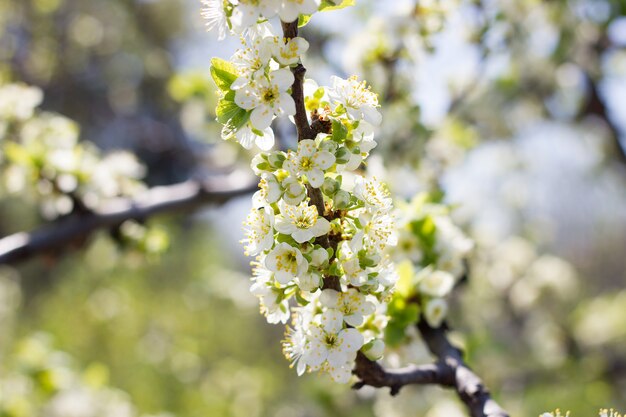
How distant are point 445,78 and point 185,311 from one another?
4.08 m

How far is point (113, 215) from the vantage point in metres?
2.12

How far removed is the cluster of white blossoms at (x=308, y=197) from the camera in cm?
90

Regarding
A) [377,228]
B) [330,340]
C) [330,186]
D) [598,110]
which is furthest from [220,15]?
[598,110]

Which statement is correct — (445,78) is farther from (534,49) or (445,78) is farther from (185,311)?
(185,311)

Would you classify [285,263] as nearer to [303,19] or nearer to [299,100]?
[299,100]

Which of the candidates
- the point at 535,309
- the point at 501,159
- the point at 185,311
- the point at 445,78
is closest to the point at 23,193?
the point at 445,78

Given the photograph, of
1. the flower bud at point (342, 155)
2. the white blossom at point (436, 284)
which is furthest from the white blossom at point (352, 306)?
the white blossom at point (436, 284)

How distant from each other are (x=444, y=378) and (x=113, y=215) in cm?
137

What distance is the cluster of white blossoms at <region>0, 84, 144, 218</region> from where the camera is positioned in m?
2.05

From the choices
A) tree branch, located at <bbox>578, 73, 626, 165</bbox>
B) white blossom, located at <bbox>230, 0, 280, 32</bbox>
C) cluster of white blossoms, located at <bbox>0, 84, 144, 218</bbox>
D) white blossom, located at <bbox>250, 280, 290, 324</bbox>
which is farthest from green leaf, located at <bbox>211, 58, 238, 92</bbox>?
tree branch, located at <bbox>578, 73, 626, 165</bbox>

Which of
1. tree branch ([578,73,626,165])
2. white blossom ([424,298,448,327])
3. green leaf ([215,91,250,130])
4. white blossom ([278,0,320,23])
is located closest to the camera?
white blossom ([278,0,320,23])

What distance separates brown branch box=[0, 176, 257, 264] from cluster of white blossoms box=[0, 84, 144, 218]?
2.1 inches

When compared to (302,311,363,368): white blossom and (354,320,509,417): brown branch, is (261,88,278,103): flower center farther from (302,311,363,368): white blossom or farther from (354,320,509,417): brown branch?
(354,320,509,417): brown branch

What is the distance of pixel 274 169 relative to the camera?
0.94 meters
